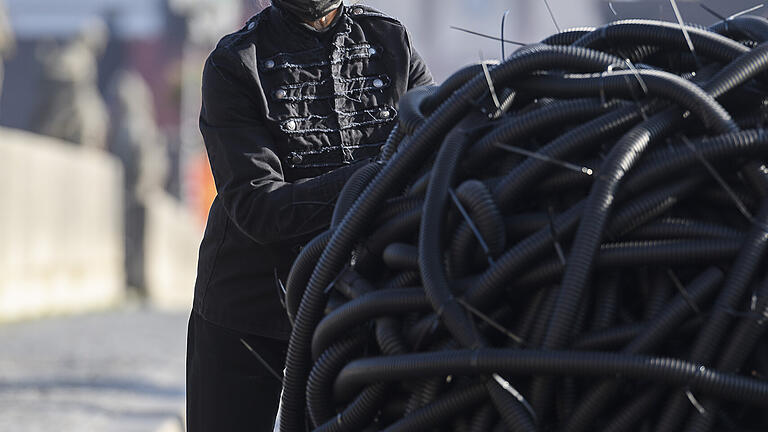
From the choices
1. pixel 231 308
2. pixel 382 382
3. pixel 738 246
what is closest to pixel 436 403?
pixel 382 382

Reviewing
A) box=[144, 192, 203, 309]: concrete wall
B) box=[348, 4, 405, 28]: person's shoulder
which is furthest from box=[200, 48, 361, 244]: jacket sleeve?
box=[144, 192, 203, 309]: concrete wall

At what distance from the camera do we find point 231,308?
9.84ft

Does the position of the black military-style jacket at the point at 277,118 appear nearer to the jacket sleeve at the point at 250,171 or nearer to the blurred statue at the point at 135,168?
the jacket sleeve at the point at 250,171

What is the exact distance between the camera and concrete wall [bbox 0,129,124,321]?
15930 millimetres

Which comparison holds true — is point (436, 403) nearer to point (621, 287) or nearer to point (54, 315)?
point (621, 287)

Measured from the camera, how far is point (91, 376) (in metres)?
10.1

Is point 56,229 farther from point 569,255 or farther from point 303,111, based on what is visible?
point 569,255

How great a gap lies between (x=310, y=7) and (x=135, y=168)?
2450cm

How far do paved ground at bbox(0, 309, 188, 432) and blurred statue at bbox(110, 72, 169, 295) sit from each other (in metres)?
8.75

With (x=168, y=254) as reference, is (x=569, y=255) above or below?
above

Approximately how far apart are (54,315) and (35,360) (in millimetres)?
6132

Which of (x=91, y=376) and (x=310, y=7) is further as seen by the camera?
(x=91, y=376)

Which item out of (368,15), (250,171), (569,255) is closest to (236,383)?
(250,171)

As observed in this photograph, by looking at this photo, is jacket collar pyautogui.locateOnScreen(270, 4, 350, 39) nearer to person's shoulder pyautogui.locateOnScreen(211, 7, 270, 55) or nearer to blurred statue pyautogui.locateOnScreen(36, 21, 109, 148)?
person's shoulder pyautogui.locateOnScreen(211, 7, 270, 55)
